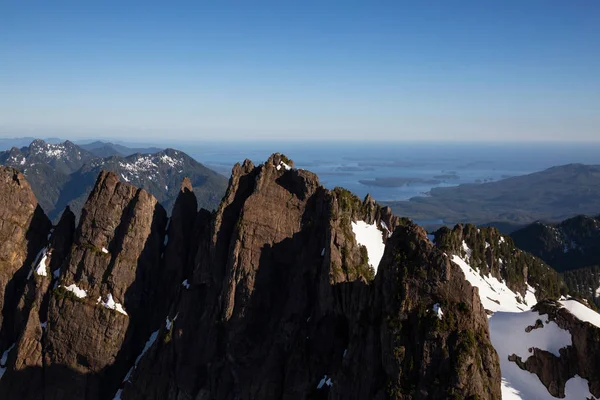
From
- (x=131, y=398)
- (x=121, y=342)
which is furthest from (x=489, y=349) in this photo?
(x=121, y=342)

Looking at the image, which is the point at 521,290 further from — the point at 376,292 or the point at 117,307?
the point at 117,307

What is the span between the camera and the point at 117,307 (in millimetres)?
66625

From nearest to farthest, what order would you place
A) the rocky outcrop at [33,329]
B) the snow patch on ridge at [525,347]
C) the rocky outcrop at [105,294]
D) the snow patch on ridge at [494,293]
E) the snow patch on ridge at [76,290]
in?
the snow patch on ridge at [525,347], the rocky outcrop at [33,329], the rocky outcrop at [105,294], the snow patch on ridge at [76,290], the snow patch on ridge at [494,293]

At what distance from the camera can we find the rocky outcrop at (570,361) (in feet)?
145

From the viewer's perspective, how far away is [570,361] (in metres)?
45.7

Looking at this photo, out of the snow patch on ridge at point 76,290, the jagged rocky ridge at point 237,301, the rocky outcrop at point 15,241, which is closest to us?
the jagged rocky ridge at point 237,301

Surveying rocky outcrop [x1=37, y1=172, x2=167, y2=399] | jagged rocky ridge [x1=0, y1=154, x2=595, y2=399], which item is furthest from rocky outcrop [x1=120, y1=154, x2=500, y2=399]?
rocky outcrop [x1=37, y1=172, x2=167, y2=399]

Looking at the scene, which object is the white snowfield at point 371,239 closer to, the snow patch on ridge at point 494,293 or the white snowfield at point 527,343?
the snow patch on ridge at point 494,293

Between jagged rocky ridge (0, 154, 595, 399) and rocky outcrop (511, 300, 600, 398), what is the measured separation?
13.2 meters

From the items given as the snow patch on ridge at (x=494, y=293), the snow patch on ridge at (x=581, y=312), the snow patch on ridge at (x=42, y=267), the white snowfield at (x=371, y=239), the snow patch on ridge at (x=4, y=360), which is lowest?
the snow patch on ridge at (x=4, y=360)

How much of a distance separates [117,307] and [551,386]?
60.1 m

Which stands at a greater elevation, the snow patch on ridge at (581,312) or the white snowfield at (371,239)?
the white snowfield at (371,239)

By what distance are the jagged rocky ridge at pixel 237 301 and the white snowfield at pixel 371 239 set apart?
481mm

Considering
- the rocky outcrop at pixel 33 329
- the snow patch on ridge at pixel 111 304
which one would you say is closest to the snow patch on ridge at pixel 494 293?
the snow patch on ridge at pixel 111 304
